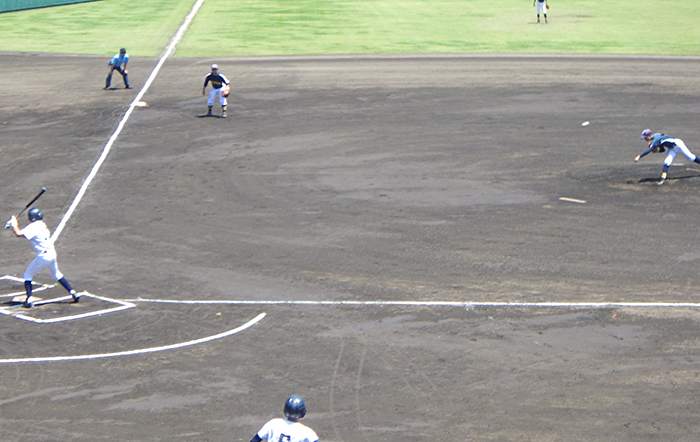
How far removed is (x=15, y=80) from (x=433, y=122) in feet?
67.7

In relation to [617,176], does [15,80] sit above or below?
above

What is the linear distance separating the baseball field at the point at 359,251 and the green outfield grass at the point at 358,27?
4645 mm

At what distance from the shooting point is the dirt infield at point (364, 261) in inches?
468

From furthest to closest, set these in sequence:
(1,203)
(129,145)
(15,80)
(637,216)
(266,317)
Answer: (15,80) < (129,145) < (1,203) < (637,216) < (266,317)

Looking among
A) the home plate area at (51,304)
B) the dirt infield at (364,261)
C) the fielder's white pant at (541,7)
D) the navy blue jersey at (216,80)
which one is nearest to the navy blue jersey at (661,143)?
the dirt infield at (364,261)

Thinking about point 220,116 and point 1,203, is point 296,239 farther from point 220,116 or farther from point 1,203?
point 220,116

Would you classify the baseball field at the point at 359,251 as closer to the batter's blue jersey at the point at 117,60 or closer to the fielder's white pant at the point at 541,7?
the batter's blue jersey at the point at 117,60

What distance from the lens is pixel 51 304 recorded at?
15875mm

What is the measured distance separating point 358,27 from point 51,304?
40037mm

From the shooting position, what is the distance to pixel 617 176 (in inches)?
942

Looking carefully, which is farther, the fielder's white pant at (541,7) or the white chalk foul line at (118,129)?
the fielder's white pant at (541,7)

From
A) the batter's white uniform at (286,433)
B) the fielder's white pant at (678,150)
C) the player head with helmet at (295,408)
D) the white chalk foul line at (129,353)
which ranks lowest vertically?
the white chalk foul line at (129,353)

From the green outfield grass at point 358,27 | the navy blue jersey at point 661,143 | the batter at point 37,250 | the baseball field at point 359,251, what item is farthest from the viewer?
the green outfield grass at point 358,27

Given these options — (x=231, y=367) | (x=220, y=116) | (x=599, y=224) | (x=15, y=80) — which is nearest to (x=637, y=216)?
(x=599, y=224)
